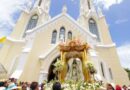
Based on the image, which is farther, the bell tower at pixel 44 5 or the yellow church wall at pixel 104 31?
the bell tower at pixel 44 5

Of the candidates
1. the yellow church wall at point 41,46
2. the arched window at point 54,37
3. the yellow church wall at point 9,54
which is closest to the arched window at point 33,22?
the yellow church wall at point 9,54

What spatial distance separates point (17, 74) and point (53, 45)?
5.83 meters

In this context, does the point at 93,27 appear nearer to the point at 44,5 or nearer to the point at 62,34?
the point at 62,34

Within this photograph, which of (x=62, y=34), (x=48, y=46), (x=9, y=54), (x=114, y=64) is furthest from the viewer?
(x=62, y=34)

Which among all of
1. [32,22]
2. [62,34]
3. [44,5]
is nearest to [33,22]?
[32,22]

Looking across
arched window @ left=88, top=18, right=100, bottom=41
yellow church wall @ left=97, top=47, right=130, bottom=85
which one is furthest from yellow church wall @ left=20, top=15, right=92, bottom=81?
arched window @ left=88, top=18, right=100, bottom=41

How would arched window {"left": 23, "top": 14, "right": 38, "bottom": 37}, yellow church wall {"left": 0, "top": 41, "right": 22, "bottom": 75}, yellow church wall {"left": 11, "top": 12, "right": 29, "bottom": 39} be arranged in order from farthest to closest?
1. arched window {"left": 23, "top": 14, "right": 38, "bottom": 37}
2. yellow church wall {"left": 11, "top": 12, "right": 29, "bottom": 39}
3. yellow church wall {"left": 0, "top": 41, "right": 22, "bottom": 75}

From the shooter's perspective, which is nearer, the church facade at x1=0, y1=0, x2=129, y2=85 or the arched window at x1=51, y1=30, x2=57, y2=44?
the church facade at x1=0, y1=0, x2=129, y2=85

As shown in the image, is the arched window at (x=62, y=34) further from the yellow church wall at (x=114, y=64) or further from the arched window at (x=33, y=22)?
the arched window at (x=33, y=22)

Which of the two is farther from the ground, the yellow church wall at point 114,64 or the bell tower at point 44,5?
the bell tower at point 44,5

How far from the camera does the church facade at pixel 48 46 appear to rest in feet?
66.6

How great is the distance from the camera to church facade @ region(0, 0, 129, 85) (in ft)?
66.6

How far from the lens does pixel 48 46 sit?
22.6 meters

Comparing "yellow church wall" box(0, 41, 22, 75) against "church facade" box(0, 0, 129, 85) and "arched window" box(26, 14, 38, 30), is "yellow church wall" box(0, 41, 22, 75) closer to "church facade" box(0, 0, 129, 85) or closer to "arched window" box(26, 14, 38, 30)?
"church facade" box(0, 0, 129, 85)
